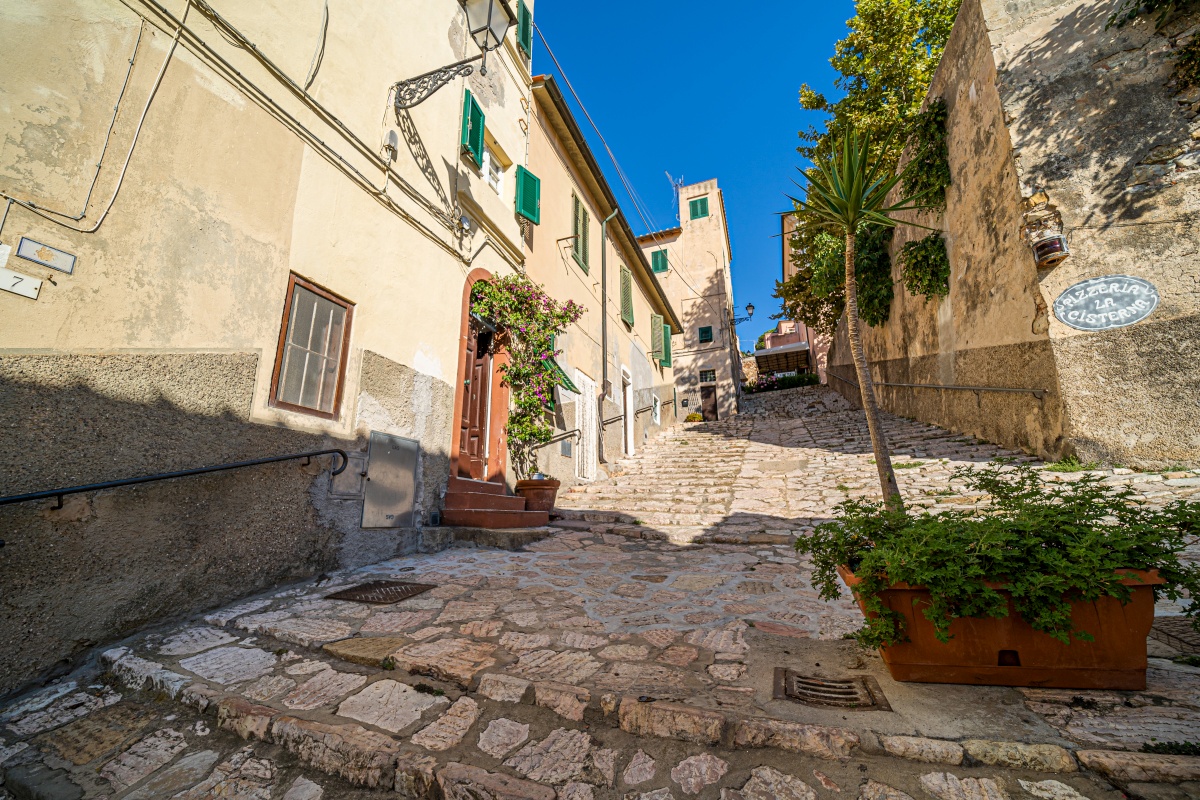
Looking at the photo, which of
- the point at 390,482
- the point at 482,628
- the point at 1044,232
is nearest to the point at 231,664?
the point at 482,628

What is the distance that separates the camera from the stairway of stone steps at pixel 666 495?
639cm

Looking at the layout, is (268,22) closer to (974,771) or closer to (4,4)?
(4,4)

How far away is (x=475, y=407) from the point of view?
696 centimetres

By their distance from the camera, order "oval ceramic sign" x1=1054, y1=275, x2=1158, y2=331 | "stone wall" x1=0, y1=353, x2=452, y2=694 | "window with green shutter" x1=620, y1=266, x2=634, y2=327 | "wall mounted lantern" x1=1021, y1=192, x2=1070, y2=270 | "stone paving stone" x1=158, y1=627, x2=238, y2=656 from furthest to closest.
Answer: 1. "window with green shutter" x1=620, y1=266, x2=634, y2=327
2. "wall mounted lantern" x1=1021, y1=192, x2=1070, y2=270
3. "oval ceramic sign" x1=1054, y1=275, x2=1158, y2=331
4. "stone paving stone" x1=158, y1=627, x2=238, y2=656
5. "stone wall" x1=0, y1=353, x2=452, y2=694

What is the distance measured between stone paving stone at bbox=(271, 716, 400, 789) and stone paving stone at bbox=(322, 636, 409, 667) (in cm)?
51

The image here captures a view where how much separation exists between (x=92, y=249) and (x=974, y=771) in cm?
470

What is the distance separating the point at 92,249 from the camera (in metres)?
2.91

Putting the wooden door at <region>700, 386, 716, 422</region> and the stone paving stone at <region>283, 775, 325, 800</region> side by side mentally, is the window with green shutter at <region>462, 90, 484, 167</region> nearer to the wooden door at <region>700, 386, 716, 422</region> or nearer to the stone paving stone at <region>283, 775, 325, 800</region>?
the stone paving stone at <region>283, 775, 325, 800</region>

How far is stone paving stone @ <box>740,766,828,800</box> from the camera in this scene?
5.43 feet

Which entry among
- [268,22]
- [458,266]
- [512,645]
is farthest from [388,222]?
[512,645]

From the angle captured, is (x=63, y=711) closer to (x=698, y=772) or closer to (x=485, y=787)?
(x=485, y=787)

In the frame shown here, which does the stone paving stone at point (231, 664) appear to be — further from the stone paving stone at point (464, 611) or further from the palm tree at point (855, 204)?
the palm tree at point (855, 204)

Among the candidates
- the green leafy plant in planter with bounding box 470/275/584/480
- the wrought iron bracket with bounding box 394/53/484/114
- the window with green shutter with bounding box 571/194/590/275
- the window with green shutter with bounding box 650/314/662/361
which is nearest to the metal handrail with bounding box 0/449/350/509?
the green leafy plant in planter with bounding box 470/275/584/480

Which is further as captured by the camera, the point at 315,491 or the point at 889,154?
the point at 889,154
